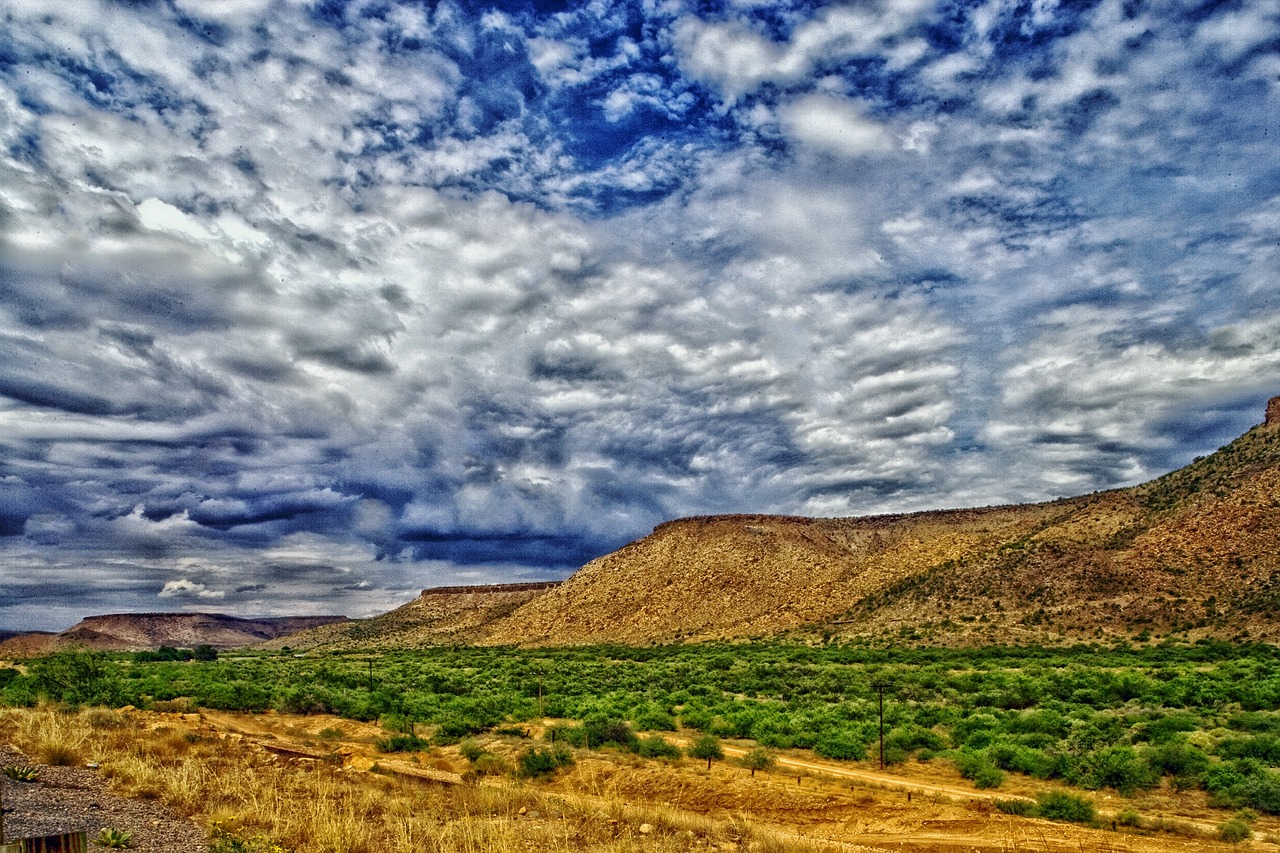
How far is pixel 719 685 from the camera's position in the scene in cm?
3478

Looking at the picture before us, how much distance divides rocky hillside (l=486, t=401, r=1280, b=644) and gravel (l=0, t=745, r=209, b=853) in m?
57.3

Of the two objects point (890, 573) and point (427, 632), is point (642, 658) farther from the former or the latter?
point (427, 632)

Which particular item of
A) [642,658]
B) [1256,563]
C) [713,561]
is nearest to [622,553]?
[713,561]

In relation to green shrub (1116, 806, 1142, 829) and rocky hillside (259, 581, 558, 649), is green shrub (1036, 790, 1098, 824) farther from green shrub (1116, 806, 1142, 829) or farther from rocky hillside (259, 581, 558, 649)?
rocky hillside (259, 581, 558, 649)

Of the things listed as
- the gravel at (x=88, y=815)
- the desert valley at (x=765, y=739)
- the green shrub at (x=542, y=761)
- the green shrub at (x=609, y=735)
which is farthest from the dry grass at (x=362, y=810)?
the green shrub at (x=609, y=735)

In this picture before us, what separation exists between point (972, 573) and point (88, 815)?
7393cm

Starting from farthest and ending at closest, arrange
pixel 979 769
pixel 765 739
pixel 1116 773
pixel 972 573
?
pixel 972 573 < pixel 765 739 < pixel 979 769 < pixel 1116 773

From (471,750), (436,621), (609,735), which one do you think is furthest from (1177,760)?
(436,621)

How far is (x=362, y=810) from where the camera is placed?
12.3 m

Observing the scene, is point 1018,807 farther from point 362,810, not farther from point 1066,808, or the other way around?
point 362,810

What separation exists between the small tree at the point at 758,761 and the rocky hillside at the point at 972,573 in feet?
149

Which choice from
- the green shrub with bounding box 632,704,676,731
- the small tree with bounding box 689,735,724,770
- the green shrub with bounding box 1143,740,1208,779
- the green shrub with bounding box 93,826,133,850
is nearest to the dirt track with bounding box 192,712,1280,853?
the small tree with bounding box 689,735,724,770

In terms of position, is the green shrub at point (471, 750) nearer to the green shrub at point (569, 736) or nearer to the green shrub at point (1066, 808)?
the green shrub at point (569, 736)

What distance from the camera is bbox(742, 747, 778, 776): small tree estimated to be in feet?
60.3
